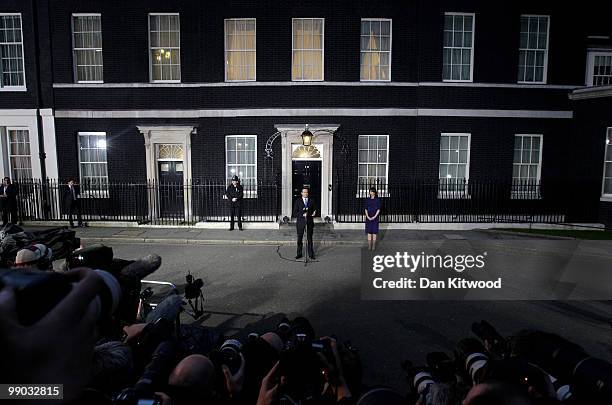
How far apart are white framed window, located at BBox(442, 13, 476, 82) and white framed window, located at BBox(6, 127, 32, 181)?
17747 millimetres

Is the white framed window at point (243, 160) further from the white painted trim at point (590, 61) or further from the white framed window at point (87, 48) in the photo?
the white painted trim at point (590, 61)

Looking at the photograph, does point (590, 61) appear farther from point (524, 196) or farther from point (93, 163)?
point (93, 163)

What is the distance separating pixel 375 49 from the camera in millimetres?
14930

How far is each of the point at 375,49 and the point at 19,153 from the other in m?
15.6

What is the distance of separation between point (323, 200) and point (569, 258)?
27.3 feet

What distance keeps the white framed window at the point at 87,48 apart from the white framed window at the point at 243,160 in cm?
607

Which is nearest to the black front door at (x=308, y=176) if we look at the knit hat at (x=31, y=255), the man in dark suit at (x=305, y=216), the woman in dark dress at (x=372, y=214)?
the woman in dark dress at (x=372, y=214)

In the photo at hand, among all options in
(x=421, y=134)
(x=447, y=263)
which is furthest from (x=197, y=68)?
(x=447, y=263)

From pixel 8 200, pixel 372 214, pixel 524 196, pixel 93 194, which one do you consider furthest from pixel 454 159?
pixel 8 200

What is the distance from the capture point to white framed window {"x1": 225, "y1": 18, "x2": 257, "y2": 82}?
48.9 feet

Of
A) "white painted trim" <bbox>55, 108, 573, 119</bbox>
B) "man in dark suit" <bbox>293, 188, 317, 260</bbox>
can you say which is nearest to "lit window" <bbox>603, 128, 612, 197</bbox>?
"white painted trim" <bbox>55, 108, 573, 119</bbox>

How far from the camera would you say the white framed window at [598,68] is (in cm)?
1566

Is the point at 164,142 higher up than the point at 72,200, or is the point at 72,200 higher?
the point at 164,142

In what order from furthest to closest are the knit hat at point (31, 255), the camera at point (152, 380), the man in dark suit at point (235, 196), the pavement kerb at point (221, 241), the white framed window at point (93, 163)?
1. the white framed window at point (93, 163)
2. the man in dark suit at point (235, 196)
3. the pavement kerb at point (221, 241)
4. the knit hat at point (31, 255)
5. the camera at point (152, 380)
